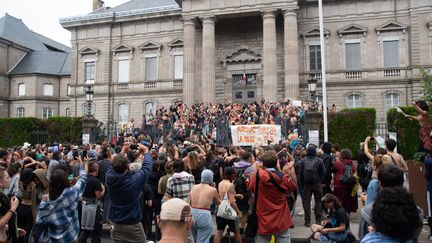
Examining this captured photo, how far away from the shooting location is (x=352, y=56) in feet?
115

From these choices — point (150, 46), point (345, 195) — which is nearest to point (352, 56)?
point (150, 46)

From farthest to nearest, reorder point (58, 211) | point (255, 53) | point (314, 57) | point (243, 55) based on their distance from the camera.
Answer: point (243, 55), point (255, 53), point (314, 57), point (58, 211)

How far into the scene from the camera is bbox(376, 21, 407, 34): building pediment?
33438 mm

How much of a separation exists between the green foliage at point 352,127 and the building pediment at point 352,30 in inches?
509

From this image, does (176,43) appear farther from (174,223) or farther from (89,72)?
(174,223)

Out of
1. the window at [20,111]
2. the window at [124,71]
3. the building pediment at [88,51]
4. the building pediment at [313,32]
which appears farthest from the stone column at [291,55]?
the window at [20,111]

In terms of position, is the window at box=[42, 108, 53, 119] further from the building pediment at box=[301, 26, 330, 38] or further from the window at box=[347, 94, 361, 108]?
the window at box=[347, 94, 361, 108]

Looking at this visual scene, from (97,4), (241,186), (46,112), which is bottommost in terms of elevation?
(241,186)

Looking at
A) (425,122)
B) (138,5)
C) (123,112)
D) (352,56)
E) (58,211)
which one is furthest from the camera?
(138,5)

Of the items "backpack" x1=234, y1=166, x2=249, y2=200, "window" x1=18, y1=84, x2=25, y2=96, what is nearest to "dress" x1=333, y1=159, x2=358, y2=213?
"backpack" x1=234, y1=166, x2=249, y2=200

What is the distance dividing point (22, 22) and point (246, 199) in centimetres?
6255

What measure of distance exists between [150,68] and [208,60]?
8666 millimetres

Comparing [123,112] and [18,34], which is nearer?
[123,112]

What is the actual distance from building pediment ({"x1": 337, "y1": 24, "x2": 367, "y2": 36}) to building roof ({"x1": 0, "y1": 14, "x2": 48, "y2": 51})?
141ft
